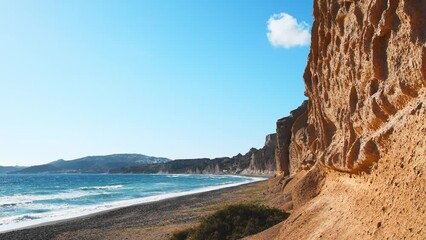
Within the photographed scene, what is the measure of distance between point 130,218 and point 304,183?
62.9ft

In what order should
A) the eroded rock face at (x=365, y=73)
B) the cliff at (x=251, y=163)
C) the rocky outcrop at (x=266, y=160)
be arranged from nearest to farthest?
the eroded rock face at (x=365, y=73)
the rocky outcrop at (x=266, y=160)
the cliff at (x=251, y=163)

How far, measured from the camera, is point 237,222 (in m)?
14.0

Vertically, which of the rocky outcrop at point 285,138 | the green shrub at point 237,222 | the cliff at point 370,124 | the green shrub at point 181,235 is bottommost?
the green shrub at point 181,235

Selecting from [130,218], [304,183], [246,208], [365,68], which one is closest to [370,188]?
[365,68]

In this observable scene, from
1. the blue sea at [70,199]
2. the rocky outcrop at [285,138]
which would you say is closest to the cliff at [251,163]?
the blue sea at [70,199]

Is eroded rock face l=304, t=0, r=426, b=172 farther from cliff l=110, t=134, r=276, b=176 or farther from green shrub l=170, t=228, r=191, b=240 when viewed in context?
cliff l=110, t=134, r=276, b=176

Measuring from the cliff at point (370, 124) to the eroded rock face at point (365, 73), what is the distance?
0.02 metres

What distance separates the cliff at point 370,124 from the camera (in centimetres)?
602

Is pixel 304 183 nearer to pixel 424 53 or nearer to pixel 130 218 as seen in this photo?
pixel 424 53

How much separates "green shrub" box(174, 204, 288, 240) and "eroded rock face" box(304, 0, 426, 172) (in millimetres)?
3544

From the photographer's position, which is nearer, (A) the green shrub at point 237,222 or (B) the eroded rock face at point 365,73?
(B) the eroded rock face at point 365,73

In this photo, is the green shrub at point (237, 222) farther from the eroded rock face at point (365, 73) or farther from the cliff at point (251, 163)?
the cliff at point (251, 163)

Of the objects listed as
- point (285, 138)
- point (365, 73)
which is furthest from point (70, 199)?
point (365, 73)

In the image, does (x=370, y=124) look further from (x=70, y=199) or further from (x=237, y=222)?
(x=70, y=199)
